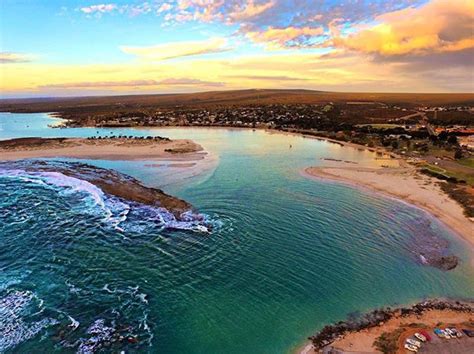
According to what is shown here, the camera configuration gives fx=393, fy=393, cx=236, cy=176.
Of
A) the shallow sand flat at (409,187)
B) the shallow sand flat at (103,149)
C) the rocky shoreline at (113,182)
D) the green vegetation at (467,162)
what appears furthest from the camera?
the shallow sand flat at (103,149)

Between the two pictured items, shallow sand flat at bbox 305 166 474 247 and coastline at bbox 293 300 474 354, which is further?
shallow sand flat at bbox 305 166 474 247

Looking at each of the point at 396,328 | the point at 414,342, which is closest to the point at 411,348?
the point at 414,342

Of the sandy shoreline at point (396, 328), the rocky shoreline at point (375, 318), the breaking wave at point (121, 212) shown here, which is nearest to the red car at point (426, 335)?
the sandy shoreline at point (396, 328)

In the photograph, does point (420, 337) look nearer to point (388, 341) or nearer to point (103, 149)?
point (388, 341)

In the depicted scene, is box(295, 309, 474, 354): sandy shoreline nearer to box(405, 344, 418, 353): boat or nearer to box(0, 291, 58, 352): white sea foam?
box(405, 344, 418, 353): boat

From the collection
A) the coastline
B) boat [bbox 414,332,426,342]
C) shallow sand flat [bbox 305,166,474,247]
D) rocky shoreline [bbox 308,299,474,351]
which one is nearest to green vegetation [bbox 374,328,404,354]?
the coastline

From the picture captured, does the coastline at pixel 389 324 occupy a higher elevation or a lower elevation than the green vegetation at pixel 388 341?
lower

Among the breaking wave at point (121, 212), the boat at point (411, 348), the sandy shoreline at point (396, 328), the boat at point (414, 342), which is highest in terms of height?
the breaking wave at point (121, 212)

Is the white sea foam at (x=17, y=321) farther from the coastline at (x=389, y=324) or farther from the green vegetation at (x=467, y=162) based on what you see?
the green vegetation at (x=467, y=162)
